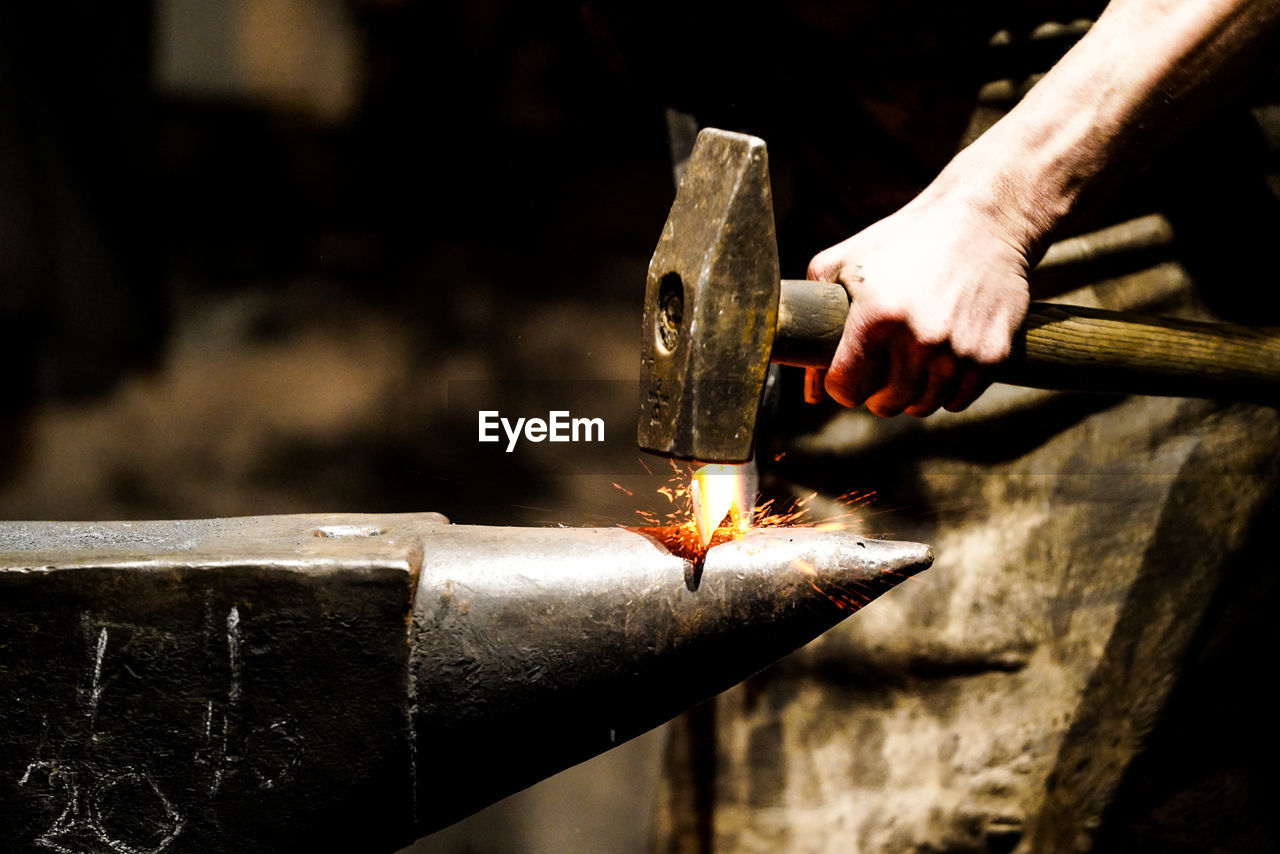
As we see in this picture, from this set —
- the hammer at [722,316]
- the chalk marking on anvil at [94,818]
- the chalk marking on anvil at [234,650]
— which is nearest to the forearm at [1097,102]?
the hammer at [722,316]

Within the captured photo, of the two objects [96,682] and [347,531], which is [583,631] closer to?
[347,531]

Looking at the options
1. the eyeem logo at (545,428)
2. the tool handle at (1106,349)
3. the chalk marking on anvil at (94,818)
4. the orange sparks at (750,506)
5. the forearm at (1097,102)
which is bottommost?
the chalk marking on anvil at (94,818)

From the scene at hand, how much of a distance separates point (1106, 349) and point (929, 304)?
0.29 m

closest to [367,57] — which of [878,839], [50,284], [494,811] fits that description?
[50,284]

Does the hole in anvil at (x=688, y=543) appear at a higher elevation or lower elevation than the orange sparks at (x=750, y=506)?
higher

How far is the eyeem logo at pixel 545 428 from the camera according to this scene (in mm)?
1707

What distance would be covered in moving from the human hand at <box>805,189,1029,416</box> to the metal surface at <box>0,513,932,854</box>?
17 cm

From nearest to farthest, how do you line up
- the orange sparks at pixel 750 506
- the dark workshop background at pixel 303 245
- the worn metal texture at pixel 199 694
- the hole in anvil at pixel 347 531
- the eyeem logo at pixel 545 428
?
the worn metal texture at pixel 199 694, the hole in anvil at pixel 347 531, the orange sparks at pixel 750 506, the dark workshop background at pixel 303 245, the eyeem logo at pixel 545 428

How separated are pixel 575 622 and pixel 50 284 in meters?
1.42

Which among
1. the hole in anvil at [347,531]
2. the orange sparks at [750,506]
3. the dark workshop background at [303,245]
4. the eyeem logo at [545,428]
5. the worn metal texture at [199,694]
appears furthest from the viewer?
the eyeem logo at [545,428]

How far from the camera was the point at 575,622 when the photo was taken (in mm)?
778

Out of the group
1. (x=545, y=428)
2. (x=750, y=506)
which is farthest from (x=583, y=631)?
(x=545, y=428)

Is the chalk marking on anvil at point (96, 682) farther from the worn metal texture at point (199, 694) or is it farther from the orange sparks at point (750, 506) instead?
the orange sparks at point (750, 506)

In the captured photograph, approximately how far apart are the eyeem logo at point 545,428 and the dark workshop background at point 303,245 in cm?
5
